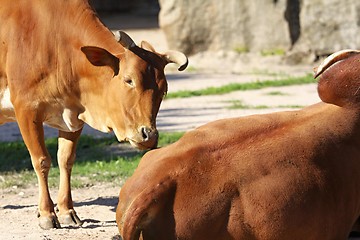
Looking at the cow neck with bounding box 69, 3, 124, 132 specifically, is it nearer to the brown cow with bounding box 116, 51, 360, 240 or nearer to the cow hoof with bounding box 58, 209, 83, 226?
the cow hoof with bounding box 58, 209, 83, 226

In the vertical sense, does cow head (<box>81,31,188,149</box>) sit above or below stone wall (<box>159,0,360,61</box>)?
above

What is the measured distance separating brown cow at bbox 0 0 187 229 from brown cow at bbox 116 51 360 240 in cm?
187

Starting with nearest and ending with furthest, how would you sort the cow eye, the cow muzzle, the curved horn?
the curved horn → the cow muzzle → the cow eye

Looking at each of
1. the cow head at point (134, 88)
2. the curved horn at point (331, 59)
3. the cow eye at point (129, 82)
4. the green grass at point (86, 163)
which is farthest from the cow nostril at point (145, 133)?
the green grass at point (86, 163)

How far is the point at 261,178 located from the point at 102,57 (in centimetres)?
257

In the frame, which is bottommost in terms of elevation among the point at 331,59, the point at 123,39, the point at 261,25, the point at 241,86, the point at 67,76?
the point at 261,25

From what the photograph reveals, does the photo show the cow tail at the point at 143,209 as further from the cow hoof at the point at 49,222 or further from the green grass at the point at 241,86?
the green grass at the point at 241,86

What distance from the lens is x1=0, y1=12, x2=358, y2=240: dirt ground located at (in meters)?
7.26

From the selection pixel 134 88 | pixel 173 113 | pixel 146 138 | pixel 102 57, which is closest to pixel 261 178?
pixel 146 138

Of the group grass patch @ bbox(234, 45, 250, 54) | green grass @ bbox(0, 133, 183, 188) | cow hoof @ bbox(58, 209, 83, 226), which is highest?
cow hoof @ bbox(58, 209, 83, 226)

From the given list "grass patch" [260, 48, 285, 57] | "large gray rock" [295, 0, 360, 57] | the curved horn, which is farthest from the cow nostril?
"grass patch" [260, 48, 285, 57]

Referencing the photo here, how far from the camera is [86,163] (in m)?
10.2

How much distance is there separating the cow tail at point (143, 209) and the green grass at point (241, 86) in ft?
34.9

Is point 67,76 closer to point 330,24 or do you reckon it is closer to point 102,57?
point 102,57
